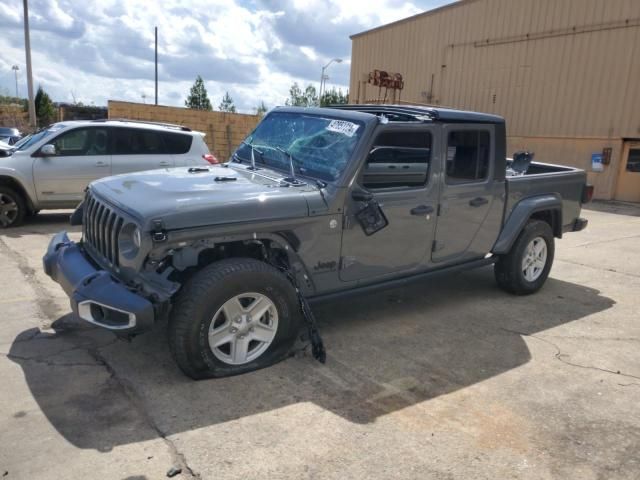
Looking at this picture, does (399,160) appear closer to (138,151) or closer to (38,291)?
(38,291)

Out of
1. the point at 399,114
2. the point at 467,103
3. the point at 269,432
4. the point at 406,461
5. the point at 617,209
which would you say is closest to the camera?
the point at 406,461

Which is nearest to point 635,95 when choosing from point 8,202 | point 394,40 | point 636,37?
point 636,37

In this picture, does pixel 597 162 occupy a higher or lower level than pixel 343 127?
lower

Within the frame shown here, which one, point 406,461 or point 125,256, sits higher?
point 125,256

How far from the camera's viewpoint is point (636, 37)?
15562mm

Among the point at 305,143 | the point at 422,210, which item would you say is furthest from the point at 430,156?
the point at 305,143

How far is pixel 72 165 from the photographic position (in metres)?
8.65

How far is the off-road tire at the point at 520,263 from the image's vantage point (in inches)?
223

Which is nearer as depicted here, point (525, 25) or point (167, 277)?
point (167, 277)

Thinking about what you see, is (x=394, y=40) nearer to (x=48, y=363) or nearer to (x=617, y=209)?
(x=617, y=209)

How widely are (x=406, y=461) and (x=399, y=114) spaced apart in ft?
9.58

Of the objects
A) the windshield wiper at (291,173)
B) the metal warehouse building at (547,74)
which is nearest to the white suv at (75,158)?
the windshield wiper at (291,173)

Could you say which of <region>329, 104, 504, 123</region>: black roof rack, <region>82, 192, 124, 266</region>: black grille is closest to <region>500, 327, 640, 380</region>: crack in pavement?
<region>329, 104, 504, 123</region>: black roof rack

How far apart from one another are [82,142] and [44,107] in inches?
1534
